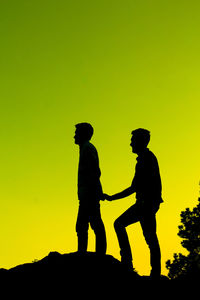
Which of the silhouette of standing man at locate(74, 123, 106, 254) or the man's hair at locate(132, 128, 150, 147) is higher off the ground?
the man's hair at locate(132, 128, 150, 147)

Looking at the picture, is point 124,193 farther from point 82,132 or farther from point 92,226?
point 82,132

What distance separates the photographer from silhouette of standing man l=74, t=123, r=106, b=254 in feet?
38.4

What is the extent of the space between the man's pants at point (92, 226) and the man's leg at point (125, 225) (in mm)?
876

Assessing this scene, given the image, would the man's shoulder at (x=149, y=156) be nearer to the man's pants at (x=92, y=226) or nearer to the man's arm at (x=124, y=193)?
the man's arm at (x=124, y=193)

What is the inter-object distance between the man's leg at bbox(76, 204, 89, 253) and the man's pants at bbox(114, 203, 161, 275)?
3.56 feet

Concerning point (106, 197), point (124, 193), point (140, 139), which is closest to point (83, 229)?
point (106, 197)

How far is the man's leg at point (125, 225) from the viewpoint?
1082 cm

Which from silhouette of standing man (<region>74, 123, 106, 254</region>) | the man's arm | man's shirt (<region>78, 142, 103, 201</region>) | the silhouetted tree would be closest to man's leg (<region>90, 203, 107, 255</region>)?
silhouette of standing man (<region>74, 123, 106, 254</region>)

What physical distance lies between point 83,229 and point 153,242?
1.85m

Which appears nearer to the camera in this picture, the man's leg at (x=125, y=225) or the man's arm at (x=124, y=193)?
the man's leg at (x=125, y=225)

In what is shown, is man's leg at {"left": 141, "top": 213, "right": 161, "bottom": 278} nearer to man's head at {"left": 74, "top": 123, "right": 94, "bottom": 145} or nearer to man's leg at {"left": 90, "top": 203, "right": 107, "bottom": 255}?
man's leg at {"left": 90, "top": 203, "right": 107, "bottom": 255}

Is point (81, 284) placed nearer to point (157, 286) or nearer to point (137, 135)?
point (157, 286)

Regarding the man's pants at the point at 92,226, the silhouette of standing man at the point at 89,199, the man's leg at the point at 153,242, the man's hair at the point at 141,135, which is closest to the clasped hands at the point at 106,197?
the silhouette of standing man at the point at 89,199

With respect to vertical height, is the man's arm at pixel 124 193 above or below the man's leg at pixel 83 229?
above
